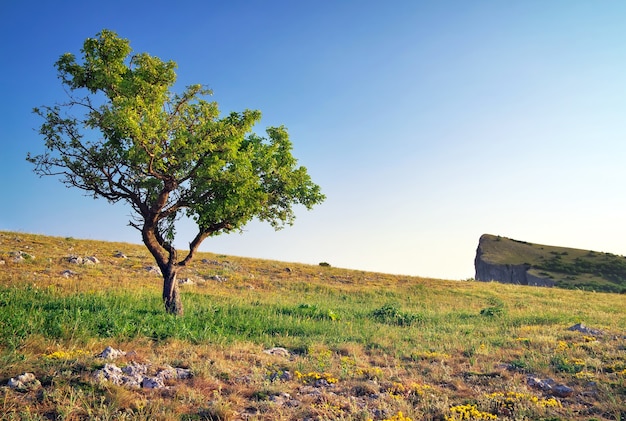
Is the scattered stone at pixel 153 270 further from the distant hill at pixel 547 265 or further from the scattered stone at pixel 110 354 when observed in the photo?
the distant hill at pixel 547 265

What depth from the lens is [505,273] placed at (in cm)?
8100

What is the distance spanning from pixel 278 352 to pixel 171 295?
25.0 feet

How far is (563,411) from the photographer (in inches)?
312

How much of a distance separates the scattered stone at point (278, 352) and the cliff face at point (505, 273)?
7146cm

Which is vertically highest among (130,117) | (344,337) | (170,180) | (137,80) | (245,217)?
(137,80)

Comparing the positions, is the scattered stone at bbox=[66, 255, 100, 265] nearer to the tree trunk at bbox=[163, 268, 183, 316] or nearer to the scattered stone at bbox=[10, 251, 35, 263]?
the scattered stone at bbox=[10, 251, 35, 263]

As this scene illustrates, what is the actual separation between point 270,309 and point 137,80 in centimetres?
1186

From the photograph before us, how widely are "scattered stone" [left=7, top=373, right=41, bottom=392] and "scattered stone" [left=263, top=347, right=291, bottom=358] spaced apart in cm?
585

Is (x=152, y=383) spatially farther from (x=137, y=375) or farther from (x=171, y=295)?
(x=171, y=295)

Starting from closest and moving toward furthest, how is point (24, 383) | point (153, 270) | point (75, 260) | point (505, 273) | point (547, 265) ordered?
point (24, 383) < point (75, 260) < point (153, 270) < point (547, 265) < point (505, 273)

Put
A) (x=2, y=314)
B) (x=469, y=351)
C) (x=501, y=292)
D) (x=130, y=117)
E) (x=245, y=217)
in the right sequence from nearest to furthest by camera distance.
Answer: (x=2, y=314) → (x=469, y=351) → (x=130, y=117) → (x=245, y=217) → (x=501, y=292)

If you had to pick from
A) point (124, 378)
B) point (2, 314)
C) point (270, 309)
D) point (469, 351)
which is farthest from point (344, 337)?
point (2, 314)

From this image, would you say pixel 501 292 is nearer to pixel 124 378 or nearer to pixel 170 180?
pixel 170 180

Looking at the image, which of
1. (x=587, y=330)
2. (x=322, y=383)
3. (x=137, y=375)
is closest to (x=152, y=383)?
(x=137, y=375)
